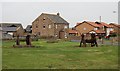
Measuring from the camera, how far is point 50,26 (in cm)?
8225

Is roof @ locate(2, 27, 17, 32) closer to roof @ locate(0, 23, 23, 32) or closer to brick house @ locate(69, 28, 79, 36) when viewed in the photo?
roof @ locate(0, 23, 23, 32)

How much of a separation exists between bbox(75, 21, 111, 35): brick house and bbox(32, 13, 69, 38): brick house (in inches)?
219

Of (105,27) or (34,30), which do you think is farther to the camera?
(105,27)

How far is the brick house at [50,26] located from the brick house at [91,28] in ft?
18.3

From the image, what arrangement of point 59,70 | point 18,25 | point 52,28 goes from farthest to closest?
point 18,25 < point 52,28 < point 59,70

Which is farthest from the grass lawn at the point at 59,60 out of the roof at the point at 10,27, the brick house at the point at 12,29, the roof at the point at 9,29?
the roof at the point at 10,27

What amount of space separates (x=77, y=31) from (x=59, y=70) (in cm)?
7721

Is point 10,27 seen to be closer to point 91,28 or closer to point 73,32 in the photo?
point 73,32

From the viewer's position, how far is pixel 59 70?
528 inches

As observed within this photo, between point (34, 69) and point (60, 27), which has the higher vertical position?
point (60, 27)

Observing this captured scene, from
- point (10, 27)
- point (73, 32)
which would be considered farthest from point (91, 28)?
point (10, 27)

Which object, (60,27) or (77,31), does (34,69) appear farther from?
(77,31)

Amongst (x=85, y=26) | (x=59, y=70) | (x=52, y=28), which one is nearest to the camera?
(x=59, y=70)

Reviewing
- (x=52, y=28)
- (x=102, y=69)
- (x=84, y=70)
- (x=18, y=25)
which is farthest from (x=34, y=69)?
(x=18, y=25)
